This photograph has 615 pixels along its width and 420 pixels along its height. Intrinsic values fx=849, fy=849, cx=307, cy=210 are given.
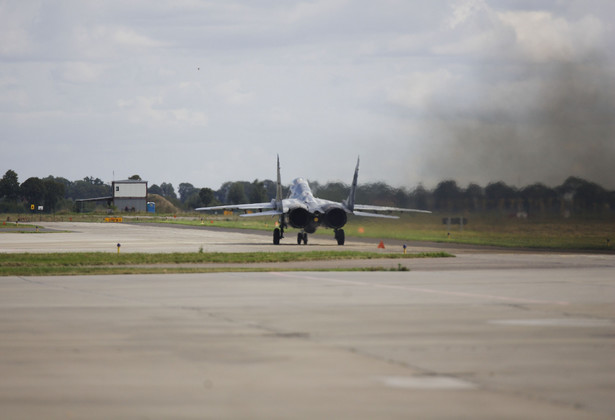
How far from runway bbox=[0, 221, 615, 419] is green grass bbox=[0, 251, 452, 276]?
258 inches

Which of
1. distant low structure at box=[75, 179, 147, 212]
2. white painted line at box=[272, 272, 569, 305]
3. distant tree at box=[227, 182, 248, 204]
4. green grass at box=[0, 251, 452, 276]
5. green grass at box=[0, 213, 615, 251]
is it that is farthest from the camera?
distant tree at box=[227, 182, 248, 204]

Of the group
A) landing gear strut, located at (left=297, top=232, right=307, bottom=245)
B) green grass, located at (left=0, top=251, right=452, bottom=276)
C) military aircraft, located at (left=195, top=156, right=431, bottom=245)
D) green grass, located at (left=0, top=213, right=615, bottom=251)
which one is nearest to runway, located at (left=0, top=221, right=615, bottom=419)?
green grass, located at (left=0, top=251, right=452, bottom=276)

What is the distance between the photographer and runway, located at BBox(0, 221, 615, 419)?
326 inches

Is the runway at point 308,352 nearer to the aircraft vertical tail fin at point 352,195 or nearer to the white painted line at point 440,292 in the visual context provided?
the white painted line at point 440,292

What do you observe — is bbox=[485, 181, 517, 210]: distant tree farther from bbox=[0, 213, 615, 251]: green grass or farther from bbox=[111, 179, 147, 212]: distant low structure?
bbox=[111, 179, 147, 212]: distant low structure

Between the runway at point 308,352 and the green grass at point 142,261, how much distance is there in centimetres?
655

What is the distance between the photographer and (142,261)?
108ft

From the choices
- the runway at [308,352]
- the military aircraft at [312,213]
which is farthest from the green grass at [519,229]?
the runway at [308,352]

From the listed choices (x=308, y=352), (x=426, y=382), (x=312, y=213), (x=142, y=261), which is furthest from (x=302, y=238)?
Answer: (x=426, y=382)

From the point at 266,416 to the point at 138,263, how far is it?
25344 millimetres

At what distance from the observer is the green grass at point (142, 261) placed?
93.8ft

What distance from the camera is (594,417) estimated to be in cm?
778

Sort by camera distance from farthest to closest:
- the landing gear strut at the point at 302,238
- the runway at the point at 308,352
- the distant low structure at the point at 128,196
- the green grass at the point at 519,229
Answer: the distant low structure at the point at 128,196, the landing gear strut at the point at 302,238, the green grass at the point at 519,229, the runway at the point at 308,352

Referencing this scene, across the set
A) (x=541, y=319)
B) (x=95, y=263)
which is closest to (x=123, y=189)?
(x=95, y=263)
